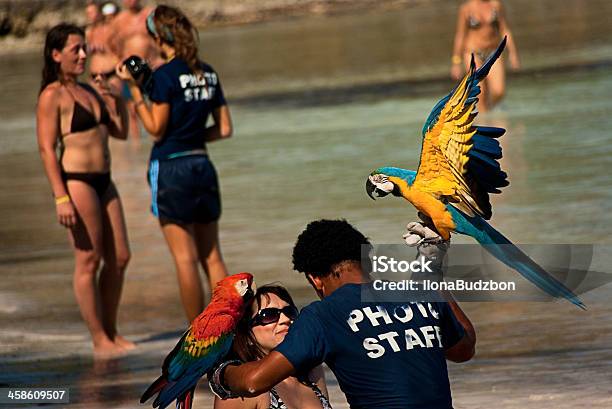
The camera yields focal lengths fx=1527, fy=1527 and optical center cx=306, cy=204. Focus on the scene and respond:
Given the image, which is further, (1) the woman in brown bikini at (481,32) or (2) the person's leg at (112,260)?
(1) the woman in brown bikini at (481,32)

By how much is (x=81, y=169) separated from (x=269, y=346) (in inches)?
145

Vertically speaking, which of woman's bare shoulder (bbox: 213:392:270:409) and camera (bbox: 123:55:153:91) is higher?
woman's bare shoulder (bbox: 213:392:270:409)

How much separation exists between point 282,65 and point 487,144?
74.8ft

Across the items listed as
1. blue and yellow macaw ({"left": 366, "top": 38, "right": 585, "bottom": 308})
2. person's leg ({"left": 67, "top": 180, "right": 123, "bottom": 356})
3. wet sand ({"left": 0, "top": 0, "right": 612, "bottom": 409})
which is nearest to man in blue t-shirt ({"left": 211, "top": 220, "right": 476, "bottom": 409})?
blue and yellow macaw ({"left": 366, "top": 38, "right": 585, "bottom": 308})

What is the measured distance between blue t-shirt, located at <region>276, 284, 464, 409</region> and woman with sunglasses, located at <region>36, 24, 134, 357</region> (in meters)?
4.17

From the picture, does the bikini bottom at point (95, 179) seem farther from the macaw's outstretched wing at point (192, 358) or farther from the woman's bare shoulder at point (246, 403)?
the macaw's outstretched wing at point (192, 358)

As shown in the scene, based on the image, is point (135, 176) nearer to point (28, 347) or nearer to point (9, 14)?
point (28, 347)

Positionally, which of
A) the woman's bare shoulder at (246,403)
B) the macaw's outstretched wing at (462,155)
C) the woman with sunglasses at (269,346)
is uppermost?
the macaw's outstretched wing at (462,155)

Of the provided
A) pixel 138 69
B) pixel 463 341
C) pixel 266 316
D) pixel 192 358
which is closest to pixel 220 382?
pixel 192 358

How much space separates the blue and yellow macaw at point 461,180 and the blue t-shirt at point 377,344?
41 centimetres

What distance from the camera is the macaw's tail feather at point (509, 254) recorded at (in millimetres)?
4473

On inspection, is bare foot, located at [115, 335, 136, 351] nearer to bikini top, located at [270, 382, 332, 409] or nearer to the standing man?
bikini top, located at [270, 382, 332, 409]

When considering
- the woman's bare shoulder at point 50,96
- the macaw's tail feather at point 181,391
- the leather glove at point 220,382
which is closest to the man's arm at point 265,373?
the leather glove at point 220,382

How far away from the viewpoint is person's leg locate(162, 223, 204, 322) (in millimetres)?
8891
